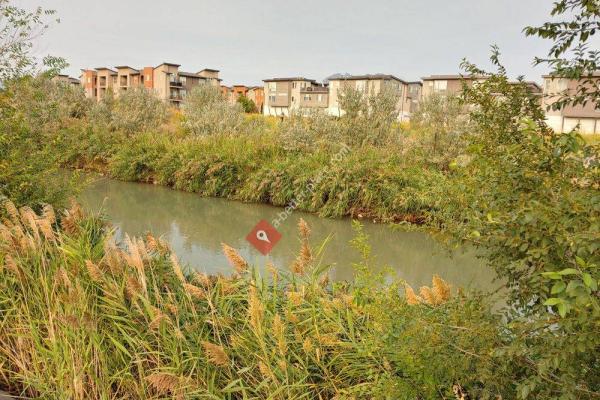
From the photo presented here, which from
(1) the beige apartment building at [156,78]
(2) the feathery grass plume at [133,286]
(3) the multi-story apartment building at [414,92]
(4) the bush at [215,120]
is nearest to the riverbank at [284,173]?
(4) the bush at [215,120]

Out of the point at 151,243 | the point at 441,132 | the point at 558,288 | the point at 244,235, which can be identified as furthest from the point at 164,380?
the point at 441,132

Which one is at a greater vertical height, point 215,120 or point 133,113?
point 133,113

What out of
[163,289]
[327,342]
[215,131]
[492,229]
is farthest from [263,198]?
[492,229]

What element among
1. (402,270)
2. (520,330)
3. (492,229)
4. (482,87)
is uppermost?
(482,87)

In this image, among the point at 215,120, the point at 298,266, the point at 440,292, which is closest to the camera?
the point at 440,292

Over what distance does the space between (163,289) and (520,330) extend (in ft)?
8.28

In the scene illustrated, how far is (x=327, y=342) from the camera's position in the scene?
8.32 ft

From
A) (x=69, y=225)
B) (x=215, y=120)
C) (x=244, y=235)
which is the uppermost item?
(x=215, y=120)

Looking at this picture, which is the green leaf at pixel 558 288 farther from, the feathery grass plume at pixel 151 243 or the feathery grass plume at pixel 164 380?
the feathery grass plume at pixel 151 243

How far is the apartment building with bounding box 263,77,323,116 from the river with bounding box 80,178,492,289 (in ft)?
153

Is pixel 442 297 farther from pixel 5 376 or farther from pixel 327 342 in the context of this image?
pixel 5 376

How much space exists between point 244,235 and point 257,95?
6251 cm

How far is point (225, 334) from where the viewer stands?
287 cm

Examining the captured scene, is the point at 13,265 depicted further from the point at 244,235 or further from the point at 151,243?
the point at 244,235
